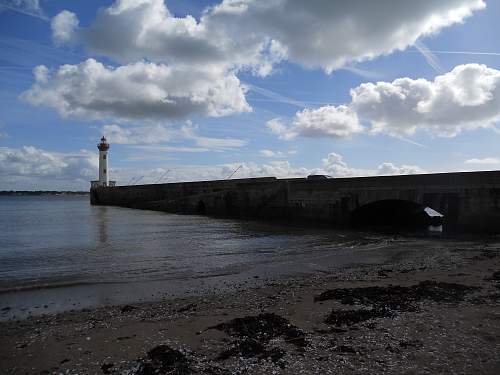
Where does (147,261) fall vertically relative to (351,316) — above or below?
below

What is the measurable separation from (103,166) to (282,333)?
81.7 m

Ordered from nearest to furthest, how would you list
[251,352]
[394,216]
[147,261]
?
[251,352] < [147,261] < [394,216]

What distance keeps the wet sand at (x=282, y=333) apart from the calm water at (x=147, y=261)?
1.71m

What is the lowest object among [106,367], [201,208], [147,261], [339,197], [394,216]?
[147,261]

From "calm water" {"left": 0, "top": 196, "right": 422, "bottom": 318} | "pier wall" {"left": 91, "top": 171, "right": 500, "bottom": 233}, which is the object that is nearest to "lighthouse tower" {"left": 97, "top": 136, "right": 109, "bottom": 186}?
"pier wall" {"left": 91, "top": 171, "right": 500, "bottom": 233}

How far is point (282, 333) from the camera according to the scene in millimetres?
6492

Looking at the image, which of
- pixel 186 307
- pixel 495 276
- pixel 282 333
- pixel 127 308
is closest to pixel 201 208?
pixel 495 276

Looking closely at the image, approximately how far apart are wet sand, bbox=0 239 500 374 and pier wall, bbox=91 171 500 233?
13694 millimetres

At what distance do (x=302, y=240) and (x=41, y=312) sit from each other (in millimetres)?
14753

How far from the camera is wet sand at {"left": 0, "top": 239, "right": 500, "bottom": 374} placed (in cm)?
532

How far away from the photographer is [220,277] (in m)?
12.2

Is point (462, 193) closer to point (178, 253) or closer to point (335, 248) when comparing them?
point (335, 248)

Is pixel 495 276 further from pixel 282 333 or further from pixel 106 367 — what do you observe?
pixel 106 367

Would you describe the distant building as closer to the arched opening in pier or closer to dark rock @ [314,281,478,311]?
the arched opening in pier
